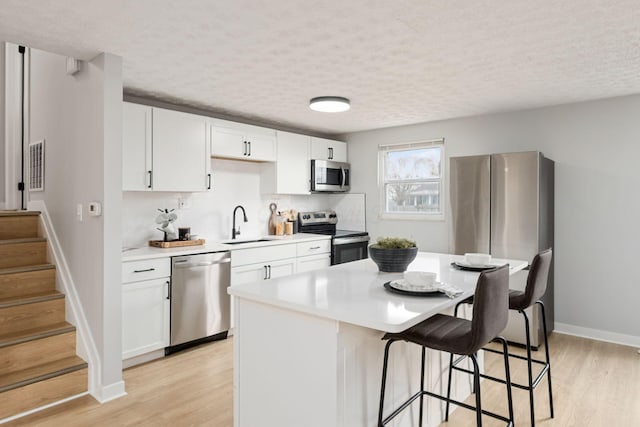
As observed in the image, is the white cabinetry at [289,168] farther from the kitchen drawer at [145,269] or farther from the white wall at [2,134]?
the white wall at [2,134]

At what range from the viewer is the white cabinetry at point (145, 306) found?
10.2 feet

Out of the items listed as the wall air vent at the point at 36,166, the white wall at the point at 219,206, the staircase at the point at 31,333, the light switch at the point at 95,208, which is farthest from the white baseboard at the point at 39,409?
the wall air vent at the point at 36,166

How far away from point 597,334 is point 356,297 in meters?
3.30

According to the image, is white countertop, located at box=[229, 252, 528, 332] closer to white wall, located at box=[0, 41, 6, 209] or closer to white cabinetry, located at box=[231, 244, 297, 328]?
white cabinetry, located at box=[231, 244, 297, 328]

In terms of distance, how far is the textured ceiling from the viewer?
6.66 ft

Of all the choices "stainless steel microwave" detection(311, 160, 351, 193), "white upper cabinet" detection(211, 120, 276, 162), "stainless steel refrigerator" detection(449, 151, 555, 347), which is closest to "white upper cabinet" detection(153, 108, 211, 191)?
"white upper cabinet" detection(211, 120, 276, 162)

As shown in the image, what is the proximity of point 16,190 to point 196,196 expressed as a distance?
1890mm

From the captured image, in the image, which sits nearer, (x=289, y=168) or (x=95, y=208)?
(x=95, y=208)

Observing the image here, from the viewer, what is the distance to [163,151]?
3609 millimetres

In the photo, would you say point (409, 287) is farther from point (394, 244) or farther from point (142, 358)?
point (142, 358)

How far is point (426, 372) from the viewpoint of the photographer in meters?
2.33

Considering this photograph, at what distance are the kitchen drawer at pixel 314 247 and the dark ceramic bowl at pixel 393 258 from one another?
85.0 inches

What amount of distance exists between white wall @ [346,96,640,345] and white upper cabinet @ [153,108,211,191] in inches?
123

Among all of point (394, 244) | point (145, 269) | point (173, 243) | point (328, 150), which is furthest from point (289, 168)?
point (394, 244)
